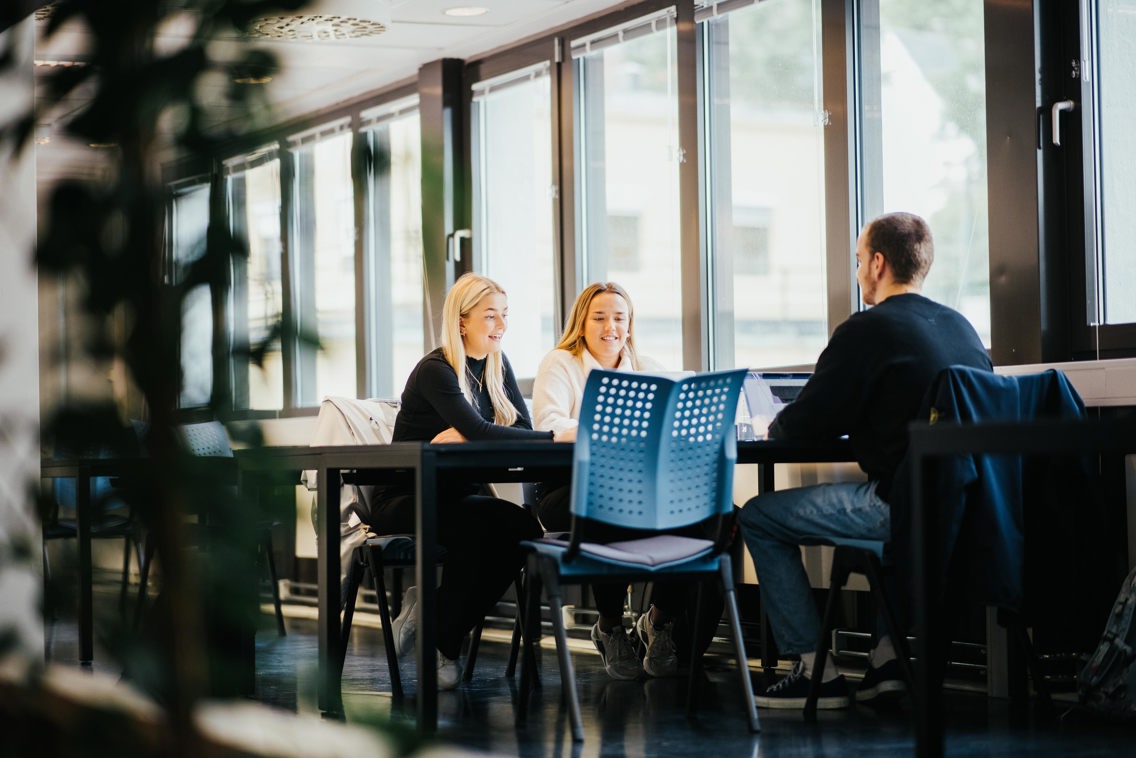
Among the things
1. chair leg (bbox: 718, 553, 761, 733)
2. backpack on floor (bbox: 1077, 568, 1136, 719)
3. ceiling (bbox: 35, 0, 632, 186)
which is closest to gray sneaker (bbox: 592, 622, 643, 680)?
chair leg (bbox: 718, 553, 761, 733)

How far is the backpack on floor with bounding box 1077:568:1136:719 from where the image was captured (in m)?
3.36

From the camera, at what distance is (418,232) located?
0.84 m

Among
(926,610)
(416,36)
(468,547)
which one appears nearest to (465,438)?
(468,547)

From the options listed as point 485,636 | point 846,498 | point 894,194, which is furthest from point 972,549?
point 485,636

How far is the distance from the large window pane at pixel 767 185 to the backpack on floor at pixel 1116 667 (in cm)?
183

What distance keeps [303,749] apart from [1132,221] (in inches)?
145

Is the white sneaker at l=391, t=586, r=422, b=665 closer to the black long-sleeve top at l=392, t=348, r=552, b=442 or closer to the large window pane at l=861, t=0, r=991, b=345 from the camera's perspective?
the black long-sleeve top at l=392, t=348, r=552, b=442

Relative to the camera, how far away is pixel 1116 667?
3.42 metres

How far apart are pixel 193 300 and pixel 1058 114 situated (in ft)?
12.3

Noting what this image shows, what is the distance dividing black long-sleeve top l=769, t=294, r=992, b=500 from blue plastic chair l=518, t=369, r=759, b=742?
33cm

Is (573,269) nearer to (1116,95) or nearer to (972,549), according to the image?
(1116,95)

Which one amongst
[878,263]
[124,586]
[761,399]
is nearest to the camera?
[124,586]

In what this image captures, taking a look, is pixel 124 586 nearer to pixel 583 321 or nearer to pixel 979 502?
pixel 979 502

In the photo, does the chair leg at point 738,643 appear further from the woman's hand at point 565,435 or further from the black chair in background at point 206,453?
the black chair in background at point 206,453
